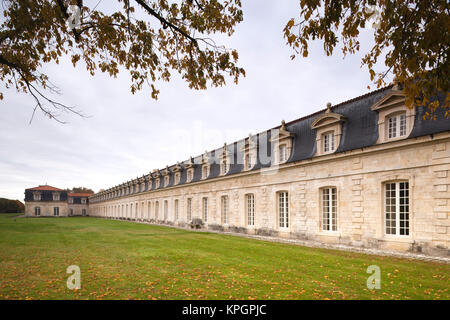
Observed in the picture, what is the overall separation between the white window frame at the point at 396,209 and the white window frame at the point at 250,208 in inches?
365

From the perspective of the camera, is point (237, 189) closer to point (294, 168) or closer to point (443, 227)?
point (294, 168)

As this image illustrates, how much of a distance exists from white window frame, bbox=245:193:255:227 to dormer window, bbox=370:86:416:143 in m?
9.80

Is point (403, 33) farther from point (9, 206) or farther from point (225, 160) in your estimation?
point (9, 206)

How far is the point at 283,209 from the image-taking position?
17.5m

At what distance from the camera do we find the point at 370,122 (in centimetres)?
1309

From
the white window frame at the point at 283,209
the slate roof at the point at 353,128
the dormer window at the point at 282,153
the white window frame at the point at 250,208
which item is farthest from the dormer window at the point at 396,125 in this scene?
the white window frame at the point at 250,208

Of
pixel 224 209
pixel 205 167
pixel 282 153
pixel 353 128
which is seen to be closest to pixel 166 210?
pixel 205 167

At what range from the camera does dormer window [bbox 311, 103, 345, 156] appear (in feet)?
47.0

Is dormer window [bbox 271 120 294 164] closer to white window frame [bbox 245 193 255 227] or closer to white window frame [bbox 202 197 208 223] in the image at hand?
white window frame [bbox 245 193 255 227]

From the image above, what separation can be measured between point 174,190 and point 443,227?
2663cm

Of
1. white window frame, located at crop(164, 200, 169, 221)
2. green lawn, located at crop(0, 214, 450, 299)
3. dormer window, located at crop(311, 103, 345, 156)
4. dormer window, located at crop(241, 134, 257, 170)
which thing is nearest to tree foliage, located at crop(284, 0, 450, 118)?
green lawn, located at crop(0, 214, 450, 299)

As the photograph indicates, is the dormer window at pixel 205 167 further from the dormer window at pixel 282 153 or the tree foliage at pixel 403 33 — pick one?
the tree foliage at pixel 403 33

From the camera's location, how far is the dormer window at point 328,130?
14.3 meters
